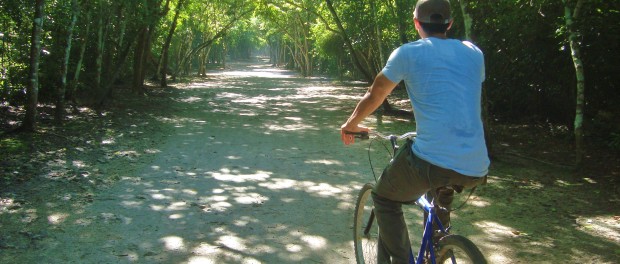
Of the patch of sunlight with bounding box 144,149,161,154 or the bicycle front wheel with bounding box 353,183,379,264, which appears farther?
the patch of sunlight with bounding box 144,149,161,154

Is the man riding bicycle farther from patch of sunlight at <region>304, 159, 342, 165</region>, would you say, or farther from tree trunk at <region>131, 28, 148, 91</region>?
tree trunk at <region>131, 28, 148, 91</region>

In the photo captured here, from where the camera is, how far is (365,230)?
380 cm

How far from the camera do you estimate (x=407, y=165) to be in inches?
110

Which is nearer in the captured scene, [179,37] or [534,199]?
[534,199]

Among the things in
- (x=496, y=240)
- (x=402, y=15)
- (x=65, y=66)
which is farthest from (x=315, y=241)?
(x=402, y=15)

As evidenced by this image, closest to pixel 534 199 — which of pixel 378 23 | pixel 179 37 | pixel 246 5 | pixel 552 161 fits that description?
pixel 552 161

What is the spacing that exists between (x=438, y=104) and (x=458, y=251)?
0.76 m

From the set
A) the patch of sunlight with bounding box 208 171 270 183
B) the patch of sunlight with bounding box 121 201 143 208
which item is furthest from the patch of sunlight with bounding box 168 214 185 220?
the patch of sunlight with bounding box 208 171 270 183

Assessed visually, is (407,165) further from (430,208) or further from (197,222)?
(197,222)

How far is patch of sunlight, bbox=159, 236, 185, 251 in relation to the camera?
14.5 ft

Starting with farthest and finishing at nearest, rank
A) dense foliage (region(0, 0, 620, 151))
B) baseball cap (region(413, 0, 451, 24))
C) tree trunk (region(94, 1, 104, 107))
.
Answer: tree trunk (region(94, 1, 104, 107)), dense foliage (region(0, 0, 620, 151)), baseball cap (region(413, 0, 451, 24))

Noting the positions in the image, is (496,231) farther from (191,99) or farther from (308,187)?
(191,99)

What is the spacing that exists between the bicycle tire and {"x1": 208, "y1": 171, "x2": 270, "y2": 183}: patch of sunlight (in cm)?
445

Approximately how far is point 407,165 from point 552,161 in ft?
23.3
